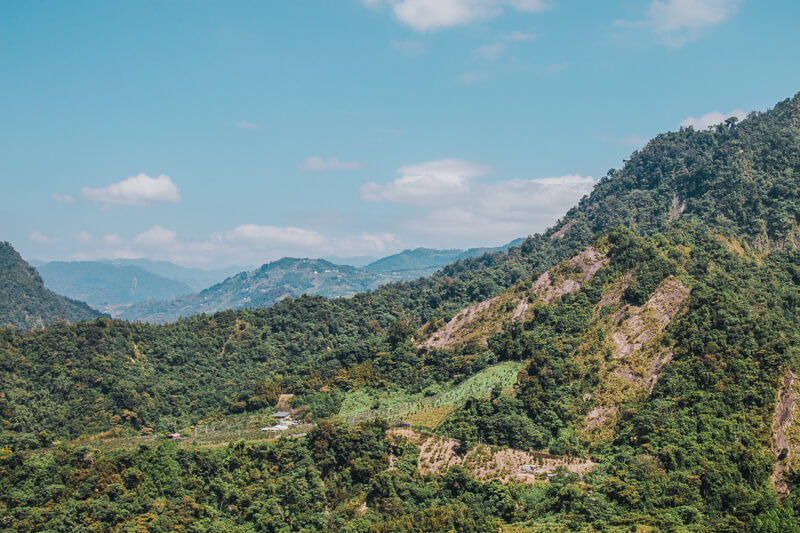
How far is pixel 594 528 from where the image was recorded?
35.0 metres

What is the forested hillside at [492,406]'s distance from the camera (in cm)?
3931

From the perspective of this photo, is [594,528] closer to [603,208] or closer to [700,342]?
[700,342]

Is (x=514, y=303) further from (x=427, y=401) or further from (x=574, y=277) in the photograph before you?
(x=427, y=401)

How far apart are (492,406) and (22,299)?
570 ft

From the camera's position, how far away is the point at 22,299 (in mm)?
→ 180375

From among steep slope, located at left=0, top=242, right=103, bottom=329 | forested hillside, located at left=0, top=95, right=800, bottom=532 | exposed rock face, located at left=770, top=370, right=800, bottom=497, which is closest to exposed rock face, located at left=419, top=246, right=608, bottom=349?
forested hillside, located at left=0, top=95, right=800, bottom=532

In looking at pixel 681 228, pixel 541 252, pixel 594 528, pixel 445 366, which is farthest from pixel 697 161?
pixel 594 528

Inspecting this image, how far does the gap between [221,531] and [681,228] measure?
207 feet

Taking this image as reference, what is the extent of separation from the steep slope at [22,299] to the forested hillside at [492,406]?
106m

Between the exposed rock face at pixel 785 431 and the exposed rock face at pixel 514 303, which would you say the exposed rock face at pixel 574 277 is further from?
the exposed rock face at pixel 785 431

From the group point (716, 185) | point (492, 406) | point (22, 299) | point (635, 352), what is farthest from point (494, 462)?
point (22, 299)

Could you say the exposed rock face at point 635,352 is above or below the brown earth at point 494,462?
above

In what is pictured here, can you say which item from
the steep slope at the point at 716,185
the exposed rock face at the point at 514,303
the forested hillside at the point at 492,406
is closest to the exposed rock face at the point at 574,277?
the exposed rock face at the point at 514,303

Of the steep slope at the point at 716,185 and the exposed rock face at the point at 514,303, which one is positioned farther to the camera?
the steep slope at the point at 716,185
